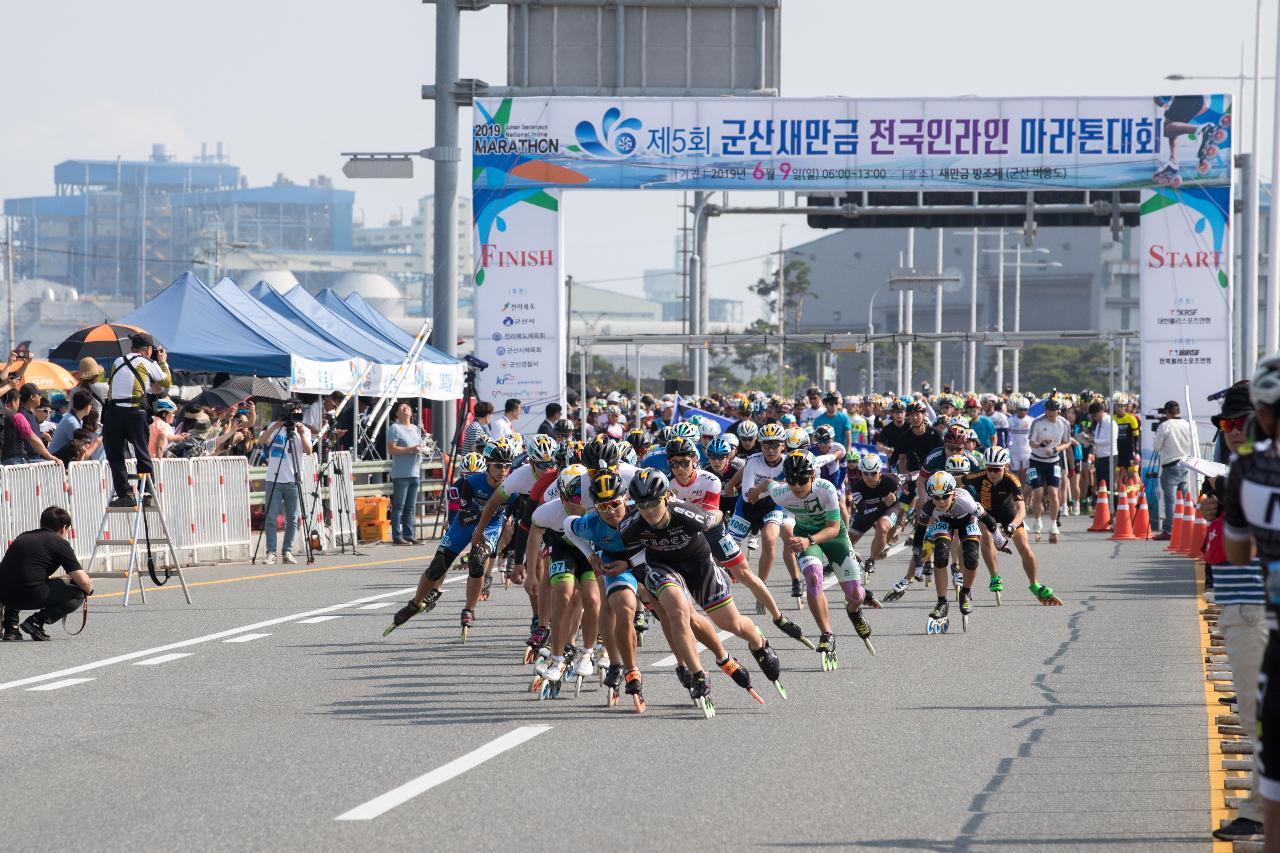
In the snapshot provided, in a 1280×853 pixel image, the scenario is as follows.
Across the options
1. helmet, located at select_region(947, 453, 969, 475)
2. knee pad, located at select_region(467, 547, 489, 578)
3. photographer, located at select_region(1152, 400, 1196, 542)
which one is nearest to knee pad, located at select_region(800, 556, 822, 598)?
knee pad, located at select_region(467, 547, 489, 578)

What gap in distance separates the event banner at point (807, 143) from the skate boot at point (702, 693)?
64.6 feet

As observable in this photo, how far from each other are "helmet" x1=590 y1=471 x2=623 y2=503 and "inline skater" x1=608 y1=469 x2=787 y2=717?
0.09 meters

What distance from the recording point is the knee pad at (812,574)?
1363 centimetres

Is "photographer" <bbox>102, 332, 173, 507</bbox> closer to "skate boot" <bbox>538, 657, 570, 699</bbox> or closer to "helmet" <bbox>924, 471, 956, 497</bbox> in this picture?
"skate boot" <bbox>538, 657, 570, 699</bbox>

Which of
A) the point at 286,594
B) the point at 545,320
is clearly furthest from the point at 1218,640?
the point at 545,320

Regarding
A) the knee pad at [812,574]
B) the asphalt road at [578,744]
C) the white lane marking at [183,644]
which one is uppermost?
the knee pad at [812,574]

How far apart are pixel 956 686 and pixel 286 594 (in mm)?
8706

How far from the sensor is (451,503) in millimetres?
15492

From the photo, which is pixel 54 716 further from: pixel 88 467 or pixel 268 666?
pixel 88 467

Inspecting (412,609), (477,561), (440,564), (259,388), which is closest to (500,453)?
(477,561)

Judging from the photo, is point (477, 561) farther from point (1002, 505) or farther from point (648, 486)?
point (1002, 505)

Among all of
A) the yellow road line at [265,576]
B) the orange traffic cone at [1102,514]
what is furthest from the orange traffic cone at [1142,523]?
the yellow road line at [265,576]

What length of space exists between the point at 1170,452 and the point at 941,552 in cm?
1129

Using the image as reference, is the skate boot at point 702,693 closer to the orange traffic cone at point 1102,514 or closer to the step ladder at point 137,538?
the step ladder at point 137,538
